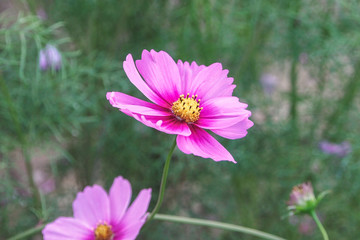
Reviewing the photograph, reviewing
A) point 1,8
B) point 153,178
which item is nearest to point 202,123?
point 153,178

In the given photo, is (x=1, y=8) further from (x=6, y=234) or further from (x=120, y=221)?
(x=120, y=221)

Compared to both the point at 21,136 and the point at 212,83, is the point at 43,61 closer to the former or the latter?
the point at 21,136

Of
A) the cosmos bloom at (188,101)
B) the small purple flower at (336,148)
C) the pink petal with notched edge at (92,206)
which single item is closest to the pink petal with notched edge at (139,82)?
the cosmos bloom at (188,101)

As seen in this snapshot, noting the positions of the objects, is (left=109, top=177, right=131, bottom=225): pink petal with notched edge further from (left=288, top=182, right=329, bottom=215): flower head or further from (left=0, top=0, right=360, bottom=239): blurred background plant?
(left=0, top=0, right=360, bottom=239): blurred background plant

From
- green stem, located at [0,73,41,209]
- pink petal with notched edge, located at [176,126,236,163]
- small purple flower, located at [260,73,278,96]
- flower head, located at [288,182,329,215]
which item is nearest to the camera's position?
pink petal with notched edge, located at [176,126,236,163]

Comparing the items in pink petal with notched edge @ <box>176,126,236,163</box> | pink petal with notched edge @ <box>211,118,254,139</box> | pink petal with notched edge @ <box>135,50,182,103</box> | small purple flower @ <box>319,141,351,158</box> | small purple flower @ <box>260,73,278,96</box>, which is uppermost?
small purple flower @ <box>260,73,278,96</box>

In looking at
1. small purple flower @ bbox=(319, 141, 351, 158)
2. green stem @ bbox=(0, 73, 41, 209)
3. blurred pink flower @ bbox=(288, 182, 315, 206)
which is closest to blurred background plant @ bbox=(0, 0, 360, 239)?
small purple flower @ bbox=(319, 141, 351, 158)

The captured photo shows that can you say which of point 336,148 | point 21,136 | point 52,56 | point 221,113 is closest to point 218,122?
point 221,113

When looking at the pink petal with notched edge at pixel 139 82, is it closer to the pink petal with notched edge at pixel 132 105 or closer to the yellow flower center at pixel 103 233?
the pink petal with notched edge at pixel 132 105
